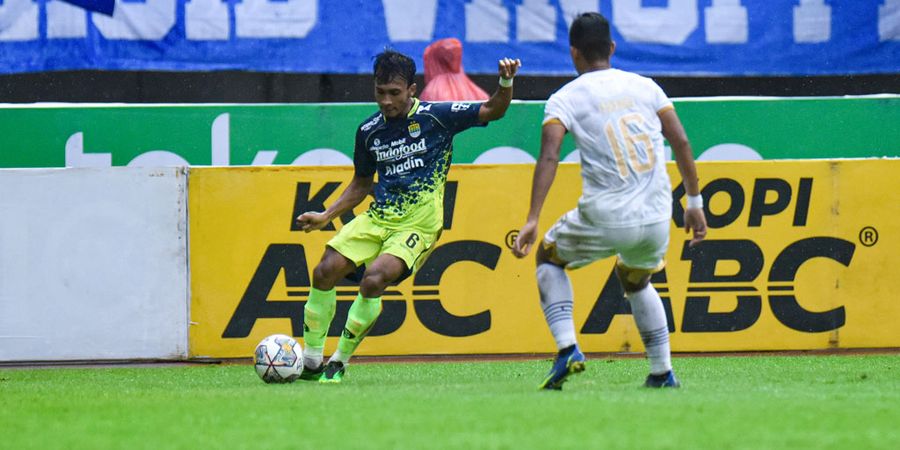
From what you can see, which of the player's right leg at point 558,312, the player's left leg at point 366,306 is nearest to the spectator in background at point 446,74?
the player's left leg at point 366,306

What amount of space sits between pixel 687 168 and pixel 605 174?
39 cm

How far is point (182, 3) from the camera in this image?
42.8 ft

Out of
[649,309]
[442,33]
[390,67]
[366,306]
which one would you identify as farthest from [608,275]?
[649,309]

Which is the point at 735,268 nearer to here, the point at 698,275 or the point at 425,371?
the point at 698,275

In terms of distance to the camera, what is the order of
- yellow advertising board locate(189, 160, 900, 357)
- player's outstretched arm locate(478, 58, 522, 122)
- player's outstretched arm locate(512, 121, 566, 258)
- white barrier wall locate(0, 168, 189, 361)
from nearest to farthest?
player's outstretched arm locate(512, 121, 566, 258)
player's outstretched arm locate(478, 58, 522, 122)
yellow advertising board locate(189, 160, 900, 357)
white barrier wall locate(0, 168, 189, 361)

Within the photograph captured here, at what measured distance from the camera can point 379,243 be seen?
8.14 m

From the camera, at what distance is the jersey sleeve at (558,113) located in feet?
21.5

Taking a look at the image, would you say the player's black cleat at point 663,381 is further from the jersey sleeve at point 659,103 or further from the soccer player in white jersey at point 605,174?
the jersey sleeve at point 659,103

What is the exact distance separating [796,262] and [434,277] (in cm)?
264

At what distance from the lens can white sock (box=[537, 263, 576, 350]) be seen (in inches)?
263

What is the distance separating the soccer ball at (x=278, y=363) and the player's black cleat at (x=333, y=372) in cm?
15

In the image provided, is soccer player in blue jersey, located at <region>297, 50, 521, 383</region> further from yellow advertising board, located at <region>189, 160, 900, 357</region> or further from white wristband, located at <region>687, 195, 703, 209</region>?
yellow advertising board, located at <region>189, 160, 900, 357</region>

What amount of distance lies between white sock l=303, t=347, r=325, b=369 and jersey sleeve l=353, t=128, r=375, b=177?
1077 mm

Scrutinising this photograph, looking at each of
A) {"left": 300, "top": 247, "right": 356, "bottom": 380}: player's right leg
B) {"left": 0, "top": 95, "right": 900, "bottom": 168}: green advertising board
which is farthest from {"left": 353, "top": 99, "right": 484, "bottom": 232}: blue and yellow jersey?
{"left": 0, "top": 95, "right": 900, "bottom": 168}: green advertising board
